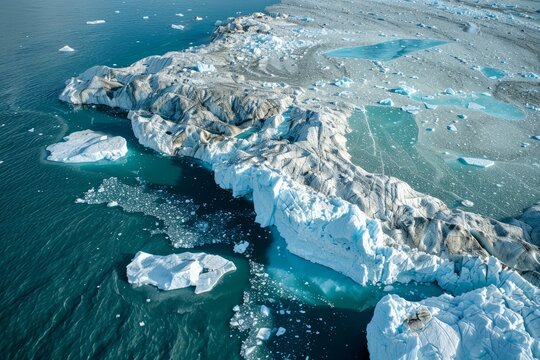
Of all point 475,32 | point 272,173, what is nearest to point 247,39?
point 272,173

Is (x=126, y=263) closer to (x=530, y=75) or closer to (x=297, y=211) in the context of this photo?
(x=297, y=211)

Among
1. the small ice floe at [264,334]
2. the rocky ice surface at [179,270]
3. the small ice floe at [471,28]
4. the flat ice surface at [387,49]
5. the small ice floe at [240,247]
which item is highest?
the small ice floe at [471,28]

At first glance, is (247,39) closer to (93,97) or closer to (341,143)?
(93,97)

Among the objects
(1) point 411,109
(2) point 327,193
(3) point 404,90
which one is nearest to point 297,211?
(2) point 327,193

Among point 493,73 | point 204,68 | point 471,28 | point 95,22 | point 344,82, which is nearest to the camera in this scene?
point 204,68

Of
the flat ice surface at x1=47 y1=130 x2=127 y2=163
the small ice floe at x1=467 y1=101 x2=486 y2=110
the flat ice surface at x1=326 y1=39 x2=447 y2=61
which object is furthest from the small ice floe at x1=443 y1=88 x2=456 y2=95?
the flat ice surface at x1=47 y1=130 x2=127 y2=163

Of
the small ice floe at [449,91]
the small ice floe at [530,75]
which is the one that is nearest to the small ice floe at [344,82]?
the small ice floe at [449,91]

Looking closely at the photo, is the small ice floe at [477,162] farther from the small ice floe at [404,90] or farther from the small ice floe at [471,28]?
the small ice floe at [471,28]
